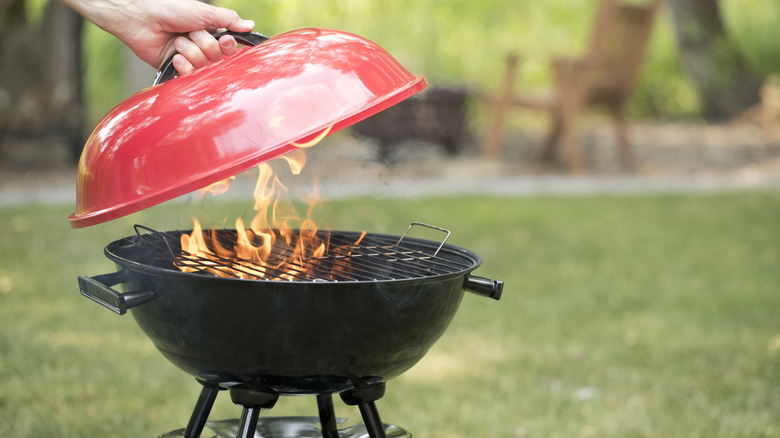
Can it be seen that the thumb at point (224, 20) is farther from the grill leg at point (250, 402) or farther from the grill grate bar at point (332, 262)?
the grill leg at point (250, 402)

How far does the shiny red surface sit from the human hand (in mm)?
115

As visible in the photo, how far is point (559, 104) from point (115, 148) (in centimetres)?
646

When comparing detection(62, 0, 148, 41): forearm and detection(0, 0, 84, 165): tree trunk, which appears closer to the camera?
detection(62, 0, 148, 41): forearm

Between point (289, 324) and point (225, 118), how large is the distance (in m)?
0.40

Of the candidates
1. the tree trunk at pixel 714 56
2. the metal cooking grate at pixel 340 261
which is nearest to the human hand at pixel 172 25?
the metal cooking grate at pixel 340 261

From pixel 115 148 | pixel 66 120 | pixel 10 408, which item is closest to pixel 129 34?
pixel 115 148

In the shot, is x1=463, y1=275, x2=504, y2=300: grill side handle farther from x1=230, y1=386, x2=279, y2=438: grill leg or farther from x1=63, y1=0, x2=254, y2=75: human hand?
x1=63, y1=0, x2=254, y2=75: human hand

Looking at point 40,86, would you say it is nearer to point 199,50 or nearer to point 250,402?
point 199,50

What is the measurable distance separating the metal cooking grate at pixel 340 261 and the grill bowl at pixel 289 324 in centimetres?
10

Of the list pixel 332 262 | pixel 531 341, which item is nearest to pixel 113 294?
pixel 332 262

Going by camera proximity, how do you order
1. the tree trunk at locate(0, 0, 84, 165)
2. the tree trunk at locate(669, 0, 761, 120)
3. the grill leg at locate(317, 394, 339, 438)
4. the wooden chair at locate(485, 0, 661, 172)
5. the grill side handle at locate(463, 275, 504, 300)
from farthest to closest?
the tree trunk at locate(669, 0, 761, 120) < the wooden chair at locate(485, 0, 661, 172) < the tree trunk at locate(0, 0, 84, 165) < the grill leg at locate(317, 394, 339, 438) < the grill side handle at locate(463, 275, 504, 300)

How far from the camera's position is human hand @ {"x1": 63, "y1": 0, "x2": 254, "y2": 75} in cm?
176

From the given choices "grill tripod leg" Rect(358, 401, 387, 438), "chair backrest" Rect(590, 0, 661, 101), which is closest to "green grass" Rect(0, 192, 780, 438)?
"grill tripod leg" Rect(358, 401, 387, 438)

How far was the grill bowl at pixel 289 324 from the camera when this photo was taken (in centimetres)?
154
